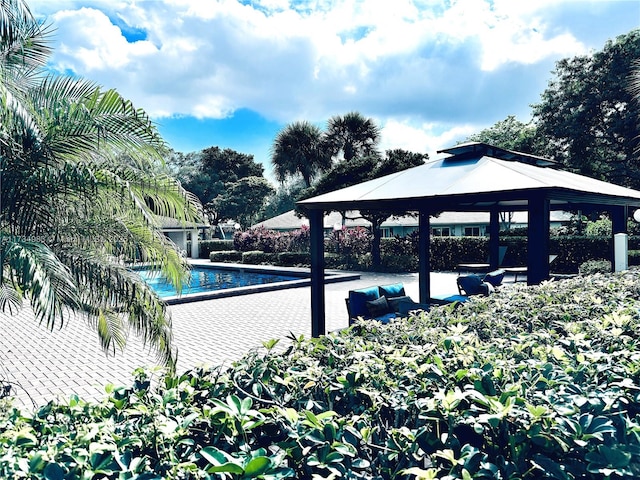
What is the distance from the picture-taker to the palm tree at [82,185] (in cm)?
445

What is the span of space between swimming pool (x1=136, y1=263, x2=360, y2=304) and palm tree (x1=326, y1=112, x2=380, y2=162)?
11868 millimetres

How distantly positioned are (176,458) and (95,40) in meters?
6.97

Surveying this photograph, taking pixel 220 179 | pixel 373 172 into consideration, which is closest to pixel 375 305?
pixel 373 172

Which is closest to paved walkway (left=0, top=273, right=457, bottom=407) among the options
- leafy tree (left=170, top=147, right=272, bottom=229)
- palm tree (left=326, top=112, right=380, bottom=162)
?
palm tree (left=326, top=112, right=380, bottom=162)

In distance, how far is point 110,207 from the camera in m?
5.16

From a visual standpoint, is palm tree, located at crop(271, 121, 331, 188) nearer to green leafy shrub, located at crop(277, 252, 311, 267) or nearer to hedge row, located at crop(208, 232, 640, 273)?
hedge row, located at crop(208, 232, 640, 273)

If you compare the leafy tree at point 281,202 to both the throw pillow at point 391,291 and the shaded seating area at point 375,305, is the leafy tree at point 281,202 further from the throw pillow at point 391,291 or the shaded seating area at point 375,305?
the shaded seating area at point 375,305

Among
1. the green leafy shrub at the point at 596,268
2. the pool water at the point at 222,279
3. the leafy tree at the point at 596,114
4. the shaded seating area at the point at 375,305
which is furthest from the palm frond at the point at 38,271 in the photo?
the leafy tree at the point at 596,114

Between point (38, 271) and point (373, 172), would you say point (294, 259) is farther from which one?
point (38, 271)

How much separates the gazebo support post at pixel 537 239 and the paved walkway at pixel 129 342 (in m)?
4.03

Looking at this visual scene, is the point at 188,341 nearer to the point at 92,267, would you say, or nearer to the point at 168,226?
the point at 92,267

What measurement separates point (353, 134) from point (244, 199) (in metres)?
13.6

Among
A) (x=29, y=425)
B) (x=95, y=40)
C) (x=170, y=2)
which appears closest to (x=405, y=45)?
(x=170, y=2)

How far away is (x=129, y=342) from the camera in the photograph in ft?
27.5
